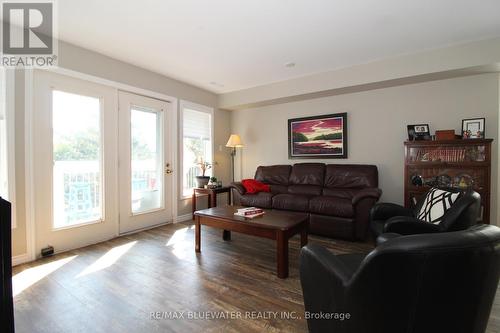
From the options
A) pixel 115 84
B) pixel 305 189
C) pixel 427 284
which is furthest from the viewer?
pixel 305 189

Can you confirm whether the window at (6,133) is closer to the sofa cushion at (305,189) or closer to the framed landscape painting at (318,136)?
the sofa cushion at (305,189)

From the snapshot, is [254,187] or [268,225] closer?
[268,225]

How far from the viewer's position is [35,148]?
2.68 metres

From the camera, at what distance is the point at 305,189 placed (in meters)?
4.11

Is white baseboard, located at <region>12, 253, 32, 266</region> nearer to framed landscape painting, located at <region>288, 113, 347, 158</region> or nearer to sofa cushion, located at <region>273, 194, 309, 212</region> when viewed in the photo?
sofa cushion, located at <region>273, 194, 309, 212</region>

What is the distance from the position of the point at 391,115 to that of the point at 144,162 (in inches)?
155

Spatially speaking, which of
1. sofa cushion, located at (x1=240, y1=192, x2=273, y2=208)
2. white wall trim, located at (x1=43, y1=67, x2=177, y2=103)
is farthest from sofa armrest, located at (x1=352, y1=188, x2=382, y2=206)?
white wall trim, located at (x1=43, y1=67, x2=177, y2=103)

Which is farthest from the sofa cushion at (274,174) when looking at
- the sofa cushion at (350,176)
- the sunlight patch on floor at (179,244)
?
the sunlight patch on floor at (179,244)

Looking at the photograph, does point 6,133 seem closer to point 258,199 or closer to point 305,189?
point 258,199

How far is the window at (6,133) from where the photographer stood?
2.48m

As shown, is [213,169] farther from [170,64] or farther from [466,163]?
[466,163]

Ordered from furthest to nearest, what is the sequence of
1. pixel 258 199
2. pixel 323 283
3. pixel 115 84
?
pixel 258 199, pixel 115 84, pixel 323 283

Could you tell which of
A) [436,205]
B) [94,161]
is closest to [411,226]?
[436,205]

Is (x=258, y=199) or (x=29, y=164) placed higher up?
(x=29, y=164)
